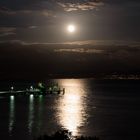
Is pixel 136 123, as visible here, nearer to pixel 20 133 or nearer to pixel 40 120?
pixel 40 120

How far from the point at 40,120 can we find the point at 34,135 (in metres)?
24.3

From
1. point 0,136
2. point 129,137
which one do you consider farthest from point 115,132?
point 0,136

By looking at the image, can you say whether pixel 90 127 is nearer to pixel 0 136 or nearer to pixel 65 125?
pixel 65 125

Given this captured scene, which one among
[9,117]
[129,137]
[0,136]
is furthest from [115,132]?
[9,117]

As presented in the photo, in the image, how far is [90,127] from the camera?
90.6 meters

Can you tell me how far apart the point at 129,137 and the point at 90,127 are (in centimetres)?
1179

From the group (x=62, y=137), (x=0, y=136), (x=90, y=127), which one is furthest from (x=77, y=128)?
(x=62, y=137)

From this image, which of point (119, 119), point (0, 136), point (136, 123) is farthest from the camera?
point (119, 119)

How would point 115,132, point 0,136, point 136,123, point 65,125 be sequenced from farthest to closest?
1. point 136,123
2. point 65,125
3. point 115,132
4. point 0,136

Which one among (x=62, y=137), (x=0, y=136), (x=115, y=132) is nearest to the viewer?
(x=62, y=137)

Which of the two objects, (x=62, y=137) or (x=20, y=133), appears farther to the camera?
(x=20, y=133)

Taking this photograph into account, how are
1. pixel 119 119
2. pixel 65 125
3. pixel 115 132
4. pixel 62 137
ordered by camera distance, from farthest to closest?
pixel 119 119
pixel 65 125
pixel 115 132
pixel 62 137

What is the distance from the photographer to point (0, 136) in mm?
78188

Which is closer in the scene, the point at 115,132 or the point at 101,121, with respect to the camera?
the point at 115,132
